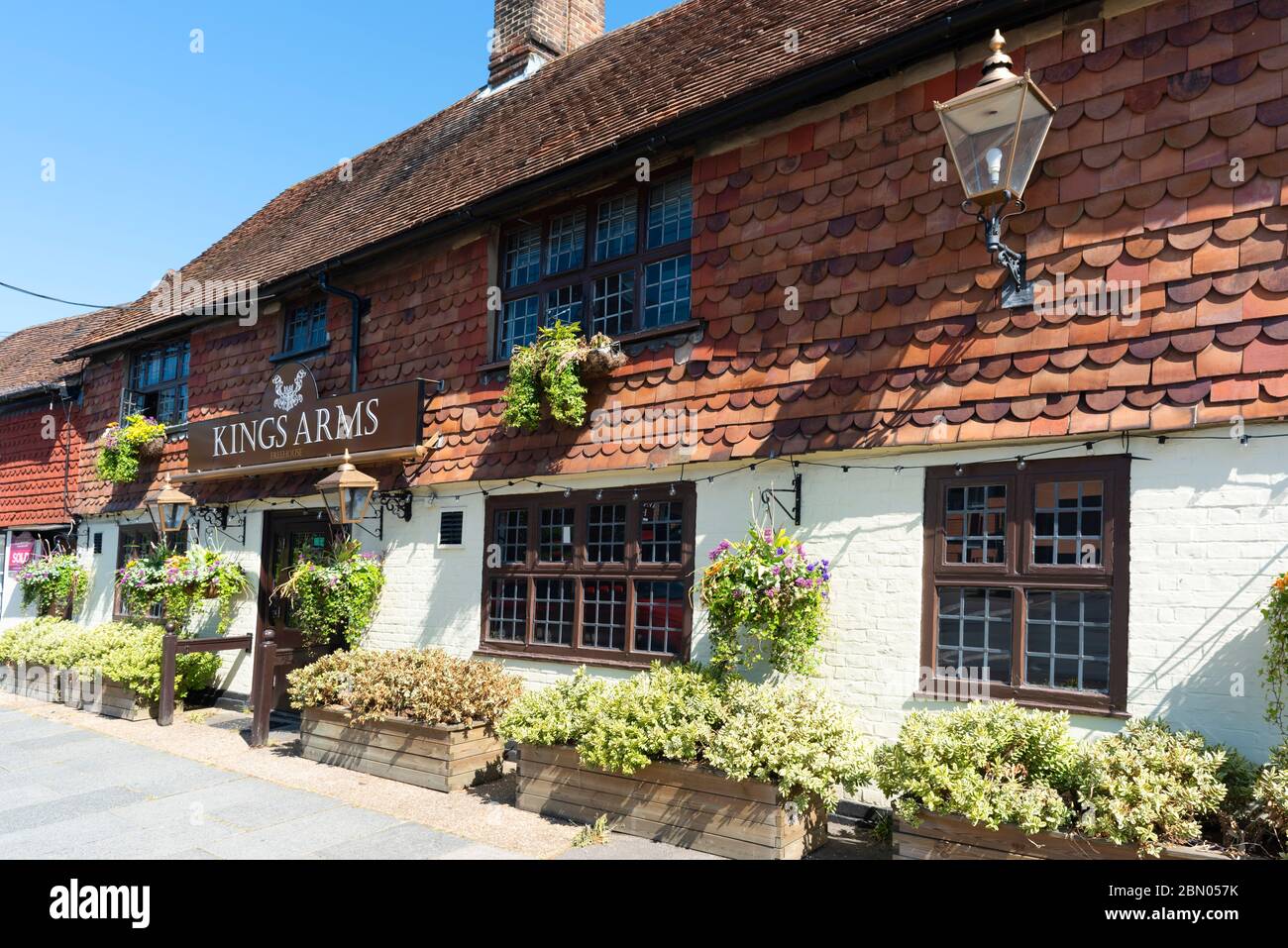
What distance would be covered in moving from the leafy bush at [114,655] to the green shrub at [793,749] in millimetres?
7508

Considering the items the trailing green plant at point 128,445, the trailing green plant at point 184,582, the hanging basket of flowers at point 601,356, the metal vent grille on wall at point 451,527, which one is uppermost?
the hanging basket of flowers at point 601,356

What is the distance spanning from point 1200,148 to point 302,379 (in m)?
9.22

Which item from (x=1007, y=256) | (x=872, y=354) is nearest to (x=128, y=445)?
(x=872, y=354)

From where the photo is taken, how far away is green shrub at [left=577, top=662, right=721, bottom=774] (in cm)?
589

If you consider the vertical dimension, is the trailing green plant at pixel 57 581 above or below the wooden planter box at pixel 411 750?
above

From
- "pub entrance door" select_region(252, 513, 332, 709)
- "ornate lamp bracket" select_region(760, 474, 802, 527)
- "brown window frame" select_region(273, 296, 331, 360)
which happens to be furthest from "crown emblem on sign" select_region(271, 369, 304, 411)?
"ornate lamp bracket" select_region(760, 474, 802, 527)

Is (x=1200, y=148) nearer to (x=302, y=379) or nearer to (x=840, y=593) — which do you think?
(x=840, y=593)

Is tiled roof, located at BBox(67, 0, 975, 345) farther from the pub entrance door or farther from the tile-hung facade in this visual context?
the pub entrance door

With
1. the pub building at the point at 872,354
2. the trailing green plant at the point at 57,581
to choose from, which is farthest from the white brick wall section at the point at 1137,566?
the trailing green plant at the point at 57,581

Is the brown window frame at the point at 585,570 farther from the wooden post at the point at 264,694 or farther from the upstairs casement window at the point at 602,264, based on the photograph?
the wooden post at the point at 264,694

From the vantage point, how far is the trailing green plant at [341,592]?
9375 mm

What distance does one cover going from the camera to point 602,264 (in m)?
8.29

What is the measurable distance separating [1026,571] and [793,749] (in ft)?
5.99
